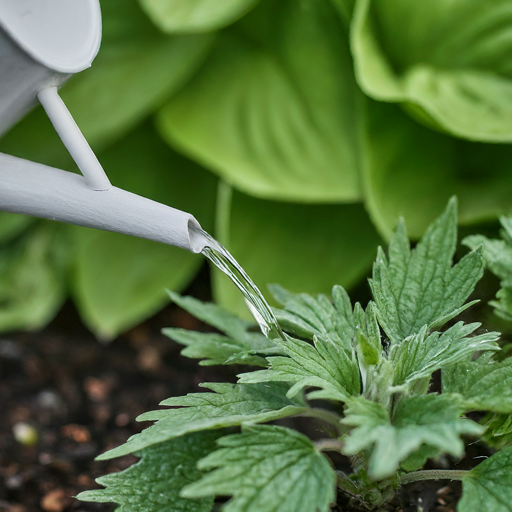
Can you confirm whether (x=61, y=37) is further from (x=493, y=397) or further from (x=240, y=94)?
(x=240, y=94)

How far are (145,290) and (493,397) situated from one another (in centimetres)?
81

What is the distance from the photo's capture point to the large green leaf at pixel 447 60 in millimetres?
750

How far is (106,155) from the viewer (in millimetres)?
1119

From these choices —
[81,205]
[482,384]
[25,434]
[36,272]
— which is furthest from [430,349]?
[36,272]

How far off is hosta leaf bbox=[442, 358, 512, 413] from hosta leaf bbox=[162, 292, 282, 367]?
160mm

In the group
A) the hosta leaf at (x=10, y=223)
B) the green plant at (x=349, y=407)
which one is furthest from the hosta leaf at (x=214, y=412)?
the hosta leaf at (x=10, y=223)

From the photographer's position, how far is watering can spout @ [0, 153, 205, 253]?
0.38 metres

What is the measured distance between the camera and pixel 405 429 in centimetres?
35

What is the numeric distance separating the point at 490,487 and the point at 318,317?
0.20 meters

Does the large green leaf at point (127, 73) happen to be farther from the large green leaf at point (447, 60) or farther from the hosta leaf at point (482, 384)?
the hosta leaf at point (482, 384)

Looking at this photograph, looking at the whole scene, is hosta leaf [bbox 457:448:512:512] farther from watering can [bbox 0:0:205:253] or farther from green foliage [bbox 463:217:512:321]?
watering can [bbox 0:0:205:253]

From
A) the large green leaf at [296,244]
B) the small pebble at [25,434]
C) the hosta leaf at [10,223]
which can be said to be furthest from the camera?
the hosta leaf at [10,223]

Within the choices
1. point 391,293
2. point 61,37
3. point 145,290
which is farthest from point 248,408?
point 145,290

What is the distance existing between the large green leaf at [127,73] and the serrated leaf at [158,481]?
668mm
